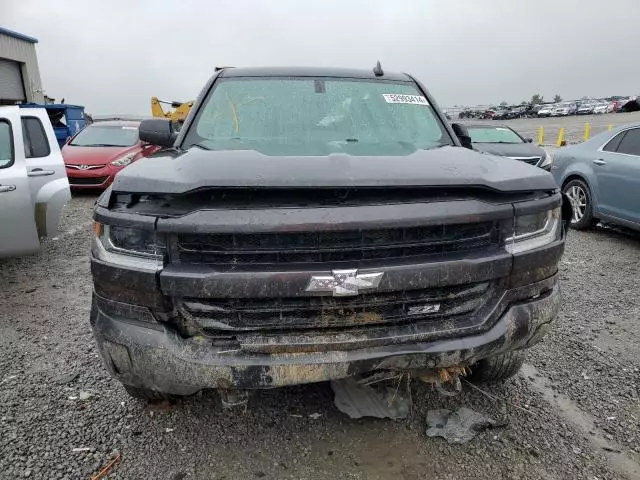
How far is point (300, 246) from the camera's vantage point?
78.4 inches

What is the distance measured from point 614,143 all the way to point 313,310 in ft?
20.0

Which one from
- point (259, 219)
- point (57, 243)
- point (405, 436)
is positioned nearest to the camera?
point (259, 219)

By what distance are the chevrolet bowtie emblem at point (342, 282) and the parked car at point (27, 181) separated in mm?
3751

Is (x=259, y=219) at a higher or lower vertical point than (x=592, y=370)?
higher

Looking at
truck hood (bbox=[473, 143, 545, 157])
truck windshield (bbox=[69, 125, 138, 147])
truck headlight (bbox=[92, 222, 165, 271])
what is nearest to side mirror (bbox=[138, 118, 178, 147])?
truck headlight (bbox=[92, 222, 165, 271])

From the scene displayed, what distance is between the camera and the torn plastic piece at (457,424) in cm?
249

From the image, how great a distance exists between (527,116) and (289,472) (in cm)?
6899

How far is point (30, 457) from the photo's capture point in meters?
2.35

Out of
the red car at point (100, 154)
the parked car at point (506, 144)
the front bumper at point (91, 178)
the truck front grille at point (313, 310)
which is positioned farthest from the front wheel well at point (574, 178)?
the front bumper at point (91, 178)

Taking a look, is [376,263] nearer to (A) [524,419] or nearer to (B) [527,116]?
(A) [524,419]

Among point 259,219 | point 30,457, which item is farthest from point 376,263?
point 30,457

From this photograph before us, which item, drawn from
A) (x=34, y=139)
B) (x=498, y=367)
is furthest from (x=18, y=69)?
(x=498, y=367)

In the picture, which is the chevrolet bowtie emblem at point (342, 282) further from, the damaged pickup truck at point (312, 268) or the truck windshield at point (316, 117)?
the truck windshield at point (316, 117)

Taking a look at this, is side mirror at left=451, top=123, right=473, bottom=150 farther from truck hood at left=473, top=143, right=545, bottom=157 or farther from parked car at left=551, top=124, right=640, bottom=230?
truck hood at left=473, top=143, right=545, bottom=157
